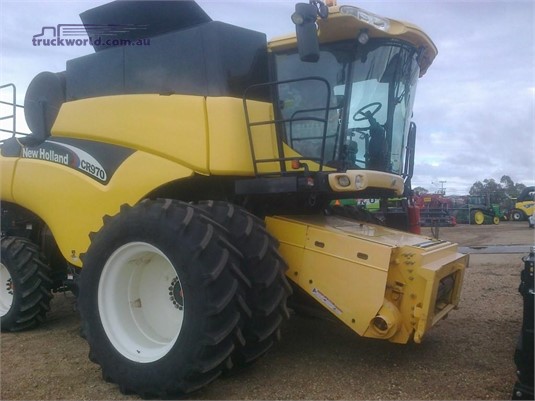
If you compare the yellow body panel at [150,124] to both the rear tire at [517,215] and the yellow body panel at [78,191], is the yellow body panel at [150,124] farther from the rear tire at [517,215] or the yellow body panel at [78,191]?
the rear tire at [517,215]

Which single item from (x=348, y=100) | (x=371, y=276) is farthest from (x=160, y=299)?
(x=348, y=100)

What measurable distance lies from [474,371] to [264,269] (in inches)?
68.1

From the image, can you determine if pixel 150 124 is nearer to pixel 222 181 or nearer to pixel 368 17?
pixel 222 181

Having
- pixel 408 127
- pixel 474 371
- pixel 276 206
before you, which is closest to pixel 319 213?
pixel 276 206

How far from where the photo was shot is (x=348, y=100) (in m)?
4.08

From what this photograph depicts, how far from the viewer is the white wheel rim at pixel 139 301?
381cm

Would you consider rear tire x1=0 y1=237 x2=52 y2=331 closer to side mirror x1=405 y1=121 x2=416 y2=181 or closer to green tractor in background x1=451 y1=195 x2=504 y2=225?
side mirror x1=405 y1=121 x2=416 y2=181

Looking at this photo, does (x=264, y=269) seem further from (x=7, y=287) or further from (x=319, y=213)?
(x=7, y=287)

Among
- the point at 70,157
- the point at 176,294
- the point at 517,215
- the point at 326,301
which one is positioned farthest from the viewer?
the point at 517,215

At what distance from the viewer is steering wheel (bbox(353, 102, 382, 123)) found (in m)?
4.18

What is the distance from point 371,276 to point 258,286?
0.80 meters

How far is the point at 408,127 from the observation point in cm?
488

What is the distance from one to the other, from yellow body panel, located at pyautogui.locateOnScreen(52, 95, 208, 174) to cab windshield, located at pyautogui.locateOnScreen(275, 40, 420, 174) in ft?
2.51

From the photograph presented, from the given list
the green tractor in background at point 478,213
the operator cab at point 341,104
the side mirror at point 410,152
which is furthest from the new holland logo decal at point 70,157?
the green tractor in background at point 478,213
